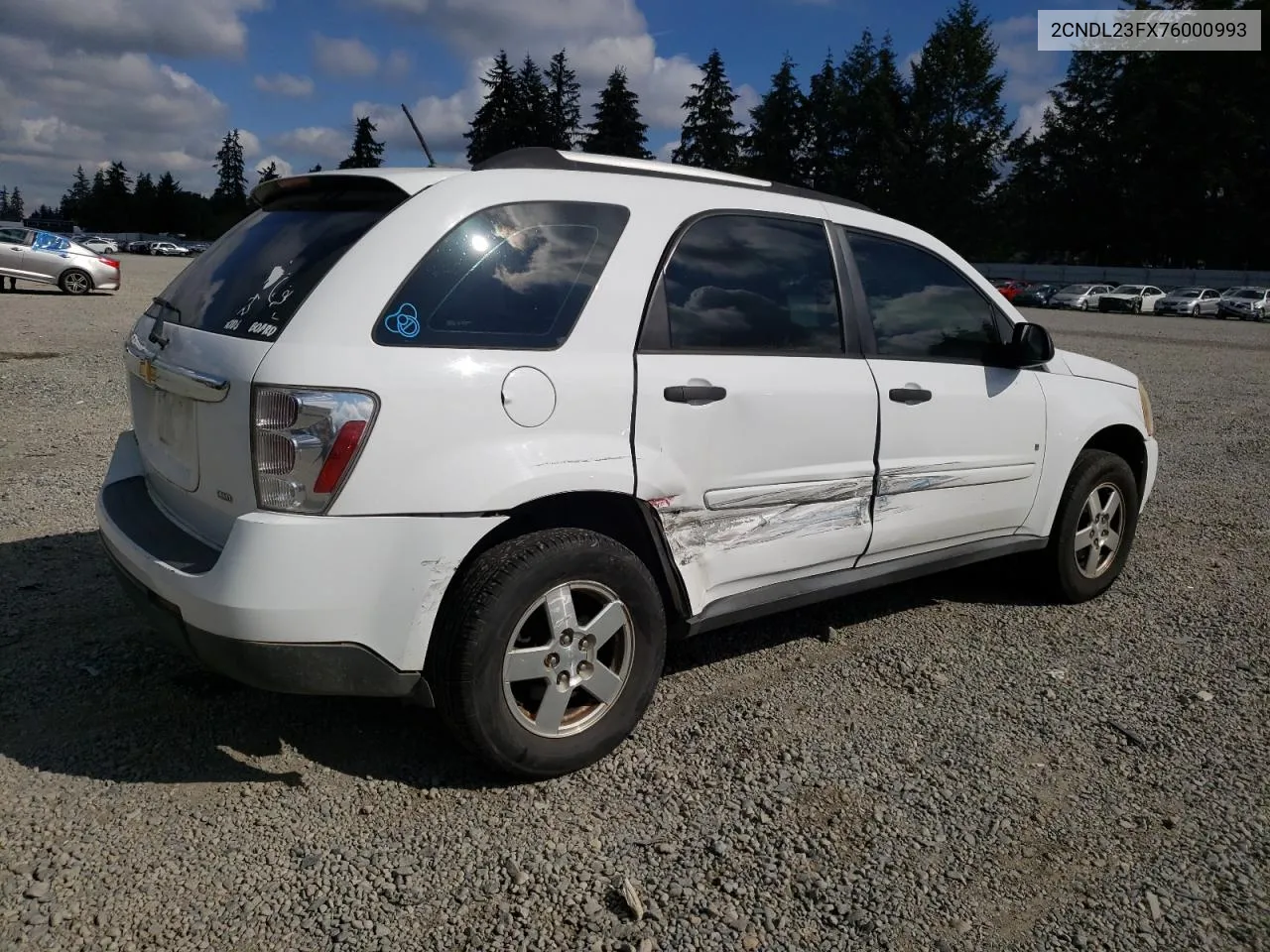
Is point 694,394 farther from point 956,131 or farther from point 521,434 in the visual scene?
point 956,131

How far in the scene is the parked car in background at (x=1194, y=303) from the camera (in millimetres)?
42500

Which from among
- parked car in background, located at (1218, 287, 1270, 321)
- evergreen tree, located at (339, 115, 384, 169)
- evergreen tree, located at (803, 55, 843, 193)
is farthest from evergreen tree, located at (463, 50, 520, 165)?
evergreen tree, located at (803, 55, 843, 193)

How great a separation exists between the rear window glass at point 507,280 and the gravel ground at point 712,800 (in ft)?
4.53

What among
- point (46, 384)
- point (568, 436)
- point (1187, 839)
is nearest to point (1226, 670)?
point (1187, 839)

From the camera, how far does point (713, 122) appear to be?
3391 inches

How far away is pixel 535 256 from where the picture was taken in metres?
3.08

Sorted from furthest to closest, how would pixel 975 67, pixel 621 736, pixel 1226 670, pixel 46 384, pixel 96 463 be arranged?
pixel 975 67
pixel 46 384
pixel 96 463
pixel 1226 670
pixel 621 736

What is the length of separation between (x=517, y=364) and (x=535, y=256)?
390mm

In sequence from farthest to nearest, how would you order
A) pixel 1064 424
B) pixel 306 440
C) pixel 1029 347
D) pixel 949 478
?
1. pixel 1064 424
2. pixel 1029 347
3. pixel 949 478
4. pixel 306 440

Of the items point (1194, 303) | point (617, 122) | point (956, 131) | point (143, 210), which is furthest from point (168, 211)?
point (1194, 303)

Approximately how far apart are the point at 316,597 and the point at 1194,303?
156ft

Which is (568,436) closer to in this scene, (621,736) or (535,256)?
(535,256)

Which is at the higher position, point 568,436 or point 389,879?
point 568,436

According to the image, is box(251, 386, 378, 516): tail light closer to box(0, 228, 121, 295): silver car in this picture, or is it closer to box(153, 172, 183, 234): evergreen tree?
box(0, 228, 121, 295): silver car
